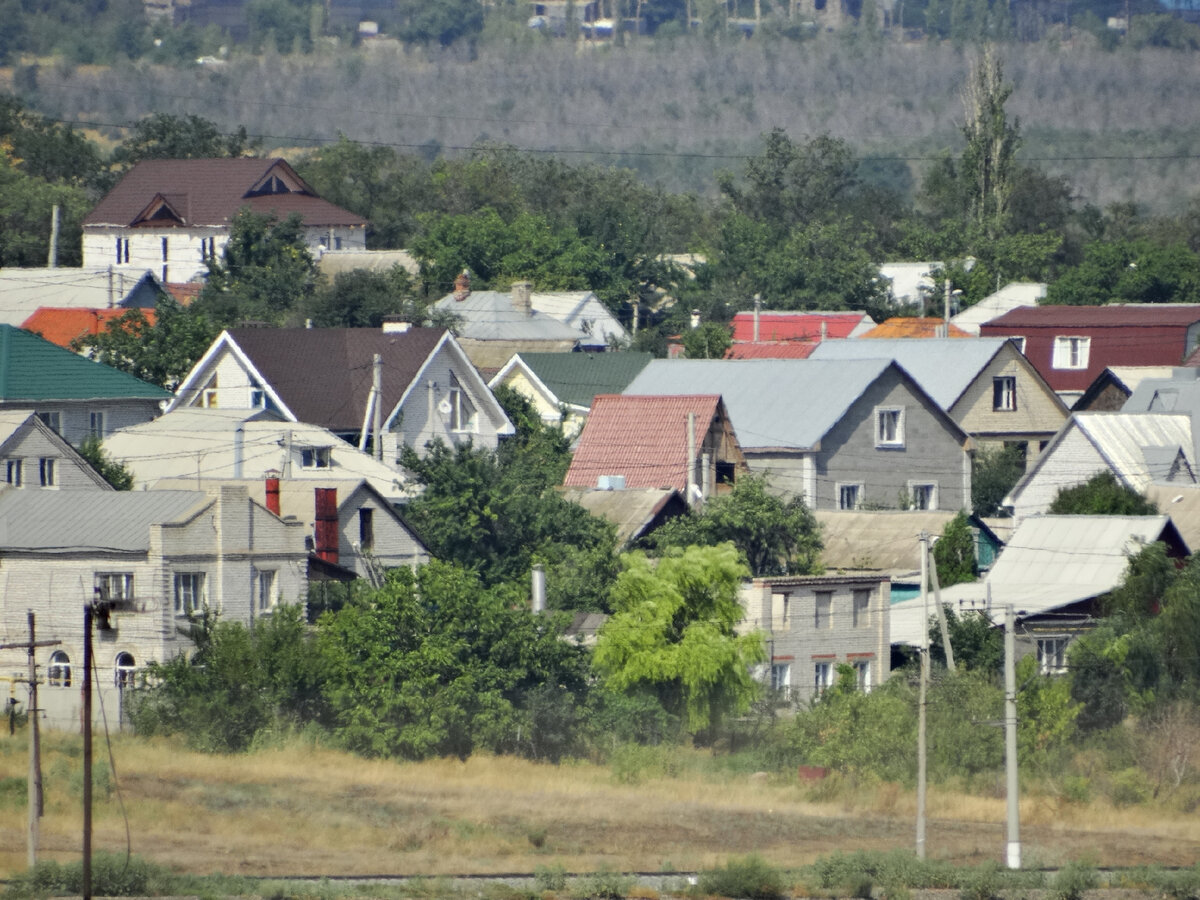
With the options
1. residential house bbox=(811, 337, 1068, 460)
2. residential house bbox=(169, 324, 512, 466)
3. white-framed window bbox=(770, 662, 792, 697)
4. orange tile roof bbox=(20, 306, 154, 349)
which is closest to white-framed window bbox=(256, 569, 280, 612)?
white-framed window bbox=(770, 662, 792, 697)

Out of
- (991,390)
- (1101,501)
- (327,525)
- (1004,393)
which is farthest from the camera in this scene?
(1004,393)

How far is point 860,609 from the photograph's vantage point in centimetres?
4038

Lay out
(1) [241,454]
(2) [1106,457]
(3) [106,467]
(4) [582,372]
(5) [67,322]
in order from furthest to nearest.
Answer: (5) [67,322] → (4) [582,372] → (2) [1106,457] → (1) [241,454] → (3) [106,467]

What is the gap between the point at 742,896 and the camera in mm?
27766

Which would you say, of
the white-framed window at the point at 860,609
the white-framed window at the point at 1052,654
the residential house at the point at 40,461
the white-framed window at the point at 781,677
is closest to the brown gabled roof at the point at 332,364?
the residential house at the point at 40,461

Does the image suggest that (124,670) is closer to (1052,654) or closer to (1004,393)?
(1052,654)

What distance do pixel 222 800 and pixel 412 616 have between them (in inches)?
215

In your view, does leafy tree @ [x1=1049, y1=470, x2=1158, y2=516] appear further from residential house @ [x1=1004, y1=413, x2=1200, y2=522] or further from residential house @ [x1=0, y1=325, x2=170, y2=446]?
residential house @ [x1=0, y1=325, x2=170, y2=446]

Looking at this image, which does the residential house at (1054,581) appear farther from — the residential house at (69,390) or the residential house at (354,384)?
the residential house at (69,390)

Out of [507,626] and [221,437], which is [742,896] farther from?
[221,437]

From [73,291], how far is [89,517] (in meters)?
31.2

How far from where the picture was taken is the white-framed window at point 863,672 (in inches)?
1578

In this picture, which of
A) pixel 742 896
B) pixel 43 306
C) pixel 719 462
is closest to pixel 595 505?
pixel 719 462

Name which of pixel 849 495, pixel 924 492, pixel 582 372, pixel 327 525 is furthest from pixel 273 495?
pixel 582 372
